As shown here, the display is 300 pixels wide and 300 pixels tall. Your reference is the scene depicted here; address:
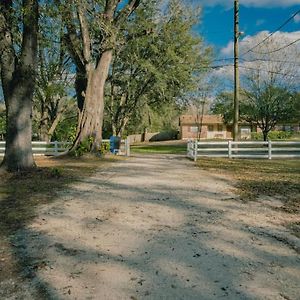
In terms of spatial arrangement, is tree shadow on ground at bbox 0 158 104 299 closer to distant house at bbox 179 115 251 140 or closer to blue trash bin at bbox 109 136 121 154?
blue trash bin at bbox 109 136 121 154

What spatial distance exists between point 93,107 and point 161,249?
14543 millimetres

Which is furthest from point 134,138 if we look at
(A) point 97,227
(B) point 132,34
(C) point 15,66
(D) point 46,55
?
(A) point 97,227

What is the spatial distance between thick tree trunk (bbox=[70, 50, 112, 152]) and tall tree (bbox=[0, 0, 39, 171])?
703 centimetres

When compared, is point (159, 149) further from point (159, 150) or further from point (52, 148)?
point (52, 148)

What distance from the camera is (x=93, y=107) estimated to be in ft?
61.0

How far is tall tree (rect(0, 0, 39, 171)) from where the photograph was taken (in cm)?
1103

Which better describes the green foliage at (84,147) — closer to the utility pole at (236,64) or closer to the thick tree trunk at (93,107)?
the thick tree trunk at (93,107)

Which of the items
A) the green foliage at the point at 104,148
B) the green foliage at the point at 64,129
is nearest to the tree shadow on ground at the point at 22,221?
the green foliage at the point at 104,148

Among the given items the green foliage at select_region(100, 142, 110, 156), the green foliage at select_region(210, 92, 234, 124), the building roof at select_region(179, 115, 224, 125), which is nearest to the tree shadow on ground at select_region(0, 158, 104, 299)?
the green foliage at select_region(100, 142, 110, 156)

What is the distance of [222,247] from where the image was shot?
4.82m

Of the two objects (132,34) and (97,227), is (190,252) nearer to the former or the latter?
(97,227)

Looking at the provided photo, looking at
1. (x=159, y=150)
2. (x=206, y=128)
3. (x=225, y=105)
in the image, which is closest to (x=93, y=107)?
(x=159, y=150)

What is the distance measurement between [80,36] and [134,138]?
4452 cm

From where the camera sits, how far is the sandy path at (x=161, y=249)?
3615 millimetres
